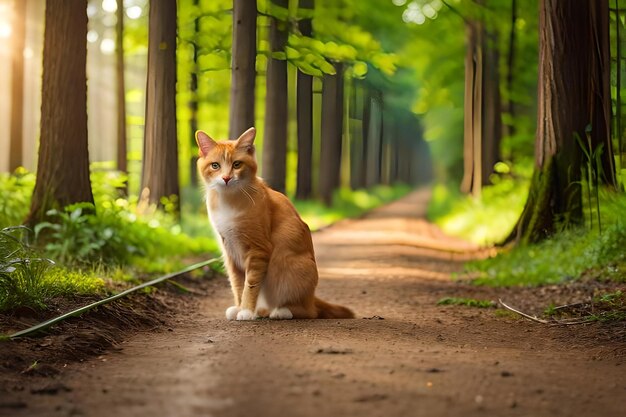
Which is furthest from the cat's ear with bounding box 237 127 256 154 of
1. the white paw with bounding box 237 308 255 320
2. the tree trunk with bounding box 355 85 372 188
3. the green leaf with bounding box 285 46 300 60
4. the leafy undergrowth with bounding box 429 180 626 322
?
the tree trunk with bounding box 355 85 372 188

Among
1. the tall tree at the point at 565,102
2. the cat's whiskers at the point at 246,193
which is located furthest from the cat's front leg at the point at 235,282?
the tall tree at the point at 565,102

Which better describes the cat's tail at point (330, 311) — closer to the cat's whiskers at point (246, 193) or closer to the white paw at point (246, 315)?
the white paw at point (246, 315)

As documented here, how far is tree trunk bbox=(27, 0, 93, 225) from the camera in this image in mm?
10594

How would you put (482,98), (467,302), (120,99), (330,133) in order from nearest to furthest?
(467,302) → (120,99) → (482,98) → (330,133)

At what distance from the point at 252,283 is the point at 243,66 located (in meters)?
8.95

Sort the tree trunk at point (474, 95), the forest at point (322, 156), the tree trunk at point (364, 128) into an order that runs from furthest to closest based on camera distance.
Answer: the tree trunk at point (364, 128) → the tree trunk at point (474, 95) → the forest at point (322, 156)

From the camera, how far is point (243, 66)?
1579cm

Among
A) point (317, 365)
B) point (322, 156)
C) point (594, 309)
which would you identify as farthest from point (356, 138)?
point (317, 365)

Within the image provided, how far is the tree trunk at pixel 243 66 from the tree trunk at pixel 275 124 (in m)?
3.46

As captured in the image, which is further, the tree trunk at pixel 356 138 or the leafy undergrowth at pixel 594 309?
the tree trunk at pixel 356 138

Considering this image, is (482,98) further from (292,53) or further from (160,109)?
(160,109)

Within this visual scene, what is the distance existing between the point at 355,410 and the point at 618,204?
757 cm

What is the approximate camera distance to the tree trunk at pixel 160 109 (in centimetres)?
1595

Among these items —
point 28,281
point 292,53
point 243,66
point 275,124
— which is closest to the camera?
point 28,281
